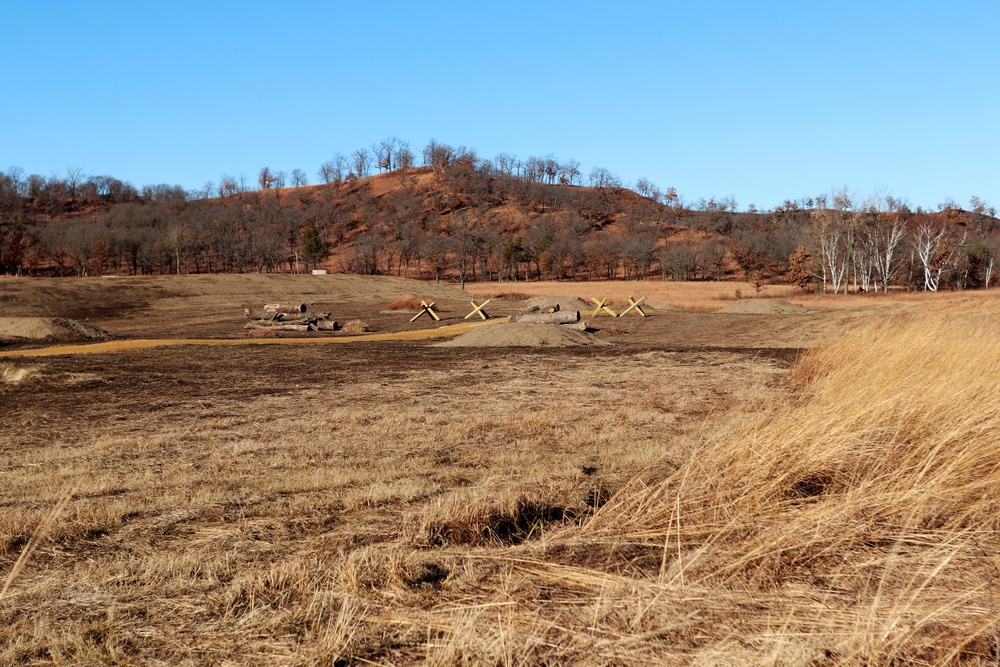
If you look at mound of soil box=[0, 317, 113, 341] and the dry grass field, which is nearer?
the dry grass field

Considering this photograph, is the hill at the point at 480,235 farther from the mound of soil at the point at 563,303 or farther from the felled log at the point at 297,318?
the felled log at the point at 297,318

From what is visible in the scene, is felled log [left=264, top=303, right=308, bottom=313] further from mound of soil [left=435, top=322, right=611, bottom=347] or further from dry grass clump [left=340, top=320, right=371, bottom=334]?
mound of soil [left=435, top=322, right=611, bottom=347]

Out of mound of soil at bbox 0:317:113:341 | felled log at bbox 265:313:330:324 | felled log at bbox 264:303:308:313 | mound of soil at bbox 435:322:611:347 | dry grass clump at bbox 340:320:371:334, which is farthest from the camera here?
felled log at bbox 264:303:308:313

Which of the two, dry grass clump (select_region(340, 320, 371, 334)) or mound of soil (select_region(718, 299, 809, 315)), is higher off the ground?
mound of soil (select_region(718, 299, 809, 315))

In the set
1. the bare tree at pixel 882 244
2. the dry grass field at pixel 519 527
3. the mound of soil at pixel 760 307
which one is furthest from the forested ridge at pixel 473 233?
the dry grass field at pixel 519 527

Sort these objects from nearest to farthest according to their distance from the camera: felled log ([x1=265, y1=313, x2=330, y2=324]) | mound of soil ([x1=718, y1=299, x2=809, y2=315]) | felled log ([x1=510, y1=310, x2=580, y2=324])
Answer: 1. felled log ([x1=510, y1=310, x2=580, y2=324])
2. felled log ([x1=265, y1=313, x2=330, y2=324])
3. mound of soil ([x1=718, y1=299, x2=809, y2=315])

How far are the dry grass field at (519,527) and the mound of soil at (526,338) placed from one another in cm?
1047

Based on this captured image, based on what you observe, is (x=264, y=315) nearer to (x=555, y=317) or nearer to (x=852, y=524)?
(x=555, y=317)

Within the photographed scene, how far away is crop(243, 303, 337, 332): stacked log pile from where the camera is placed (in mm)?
30641

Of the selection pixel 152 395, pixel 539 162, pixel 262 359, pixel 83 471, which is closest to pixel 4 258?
pixel 262 359

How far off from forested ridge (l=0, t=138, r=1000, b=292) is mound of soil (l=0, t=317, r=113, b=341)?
5265 centimetres

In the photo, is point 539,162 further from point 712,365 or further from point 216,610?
point 216,610

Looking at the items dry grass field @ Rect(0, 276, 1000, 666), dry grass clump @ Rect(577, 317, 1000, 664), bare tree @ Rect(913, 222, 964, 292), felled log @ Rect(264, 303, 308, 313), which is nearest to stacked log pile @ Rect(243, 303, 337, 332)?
felled log @ Rect(264, 303, 308, 313)

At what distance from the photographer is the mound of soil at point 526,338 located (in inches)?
872
